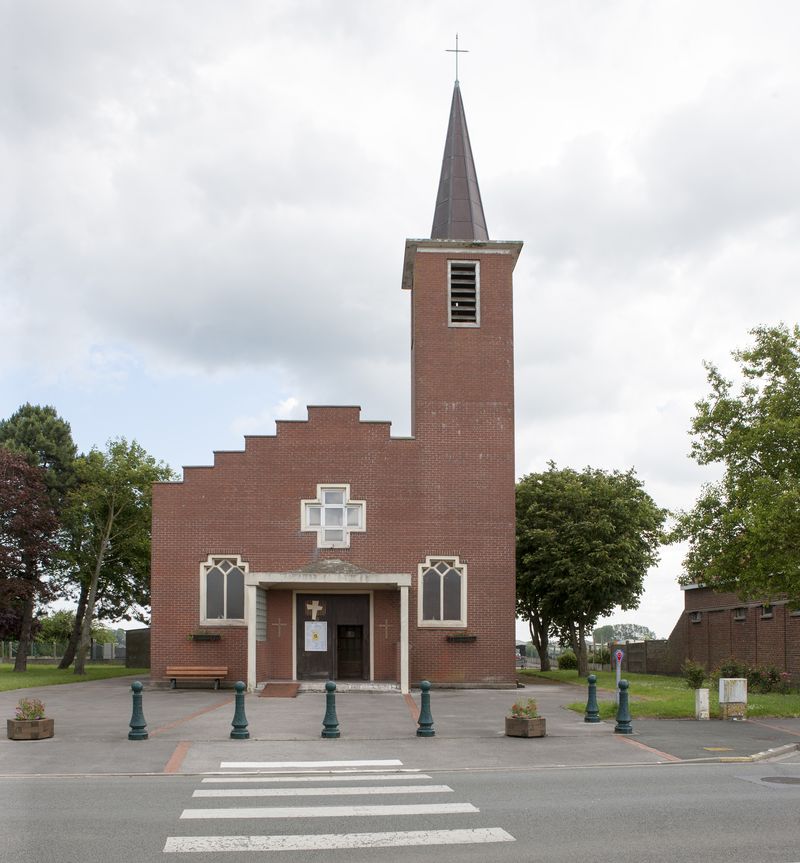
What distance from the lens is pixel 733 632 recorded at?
42406 mm

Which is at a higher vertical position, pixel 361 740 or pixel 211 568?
pixel 211 568

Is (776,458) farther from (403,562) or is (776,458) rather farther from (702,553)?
(403,562)

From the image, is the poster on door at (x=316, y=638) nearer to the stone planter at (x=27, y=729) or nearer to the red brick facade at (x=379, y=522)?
the red brick facade at (x=379, y=522)

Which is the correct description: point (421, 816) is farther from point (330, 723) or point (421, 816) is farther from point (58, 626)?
point (58, 626)

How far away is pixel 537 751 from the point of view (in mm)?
16172

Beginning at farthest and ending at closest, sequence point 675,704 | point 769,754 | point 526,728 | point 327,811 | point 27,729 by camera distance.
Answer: point 675,704 → point 526,728 → point 27,729 → point 769,754 → point 327,811

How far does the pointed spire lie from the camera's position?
3531cm

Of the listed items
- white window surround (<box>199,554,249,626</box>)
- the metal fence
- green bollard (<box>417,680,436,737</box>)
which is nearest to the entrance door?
white window surround (<box>199,554,249,626</box>)

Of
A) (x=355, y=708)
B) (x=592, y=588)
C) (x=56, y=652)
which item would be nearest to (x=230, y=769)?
(x=355, y=708)

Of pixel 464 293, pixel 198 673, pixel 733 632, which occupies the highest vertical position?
pixel 464 293

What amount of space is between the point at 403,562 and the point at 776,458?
11.1m

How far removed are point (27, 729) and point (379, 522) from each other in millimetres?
15621

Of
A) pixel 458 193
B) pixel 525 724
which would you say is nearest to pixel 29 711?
pixel 525 724

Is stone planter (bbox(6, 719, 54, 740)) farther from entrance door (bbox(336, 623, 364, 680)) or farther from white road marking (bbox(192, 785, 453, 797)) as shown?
entrance door (bbox(336, 623, 364, 680))
